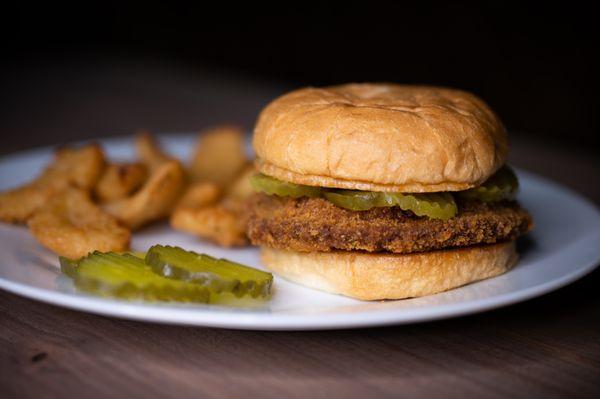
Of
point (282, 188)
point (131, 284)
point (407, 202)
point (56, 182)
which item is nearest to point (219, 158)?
point (56, 182)

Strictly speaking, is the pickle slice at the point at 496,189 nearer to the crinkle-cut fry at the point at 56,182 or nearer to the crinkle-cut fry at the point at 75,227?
the crinkle-cut fry at the point at 75,227

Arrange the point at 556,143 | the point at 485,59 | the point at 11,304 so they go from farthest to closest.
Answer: the point at 485,59, the point at 556,143, the point at 11,304

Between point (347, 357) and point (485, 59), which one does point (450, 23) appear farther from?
point (347, 357)

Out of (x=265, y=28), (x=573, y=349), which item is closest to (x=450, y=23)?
(x=265, y=28)

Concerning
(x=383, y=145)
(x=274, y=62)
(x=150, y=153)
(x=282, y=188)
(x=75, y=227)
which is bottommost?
(x=274, y=62)

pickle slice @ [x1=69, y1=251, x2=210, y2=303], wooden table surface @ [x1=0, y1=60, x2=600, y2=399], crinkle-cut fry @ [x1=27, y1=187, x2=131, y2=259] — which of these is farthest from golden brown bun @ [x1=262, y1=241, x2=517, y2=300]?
crinkle-cut fry @ [x1=27, y1=187, x2=131, y2=259]

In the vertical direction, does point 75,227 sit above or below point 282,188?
below

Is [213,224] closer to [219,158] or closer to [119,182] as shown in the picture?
[119,182]

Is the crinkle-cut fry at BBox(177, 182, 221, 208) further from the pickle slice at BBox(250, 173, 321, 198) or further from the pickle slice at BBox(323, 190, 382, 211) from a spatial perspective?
the pickle slice at BBox(323, 190, 382, 211)

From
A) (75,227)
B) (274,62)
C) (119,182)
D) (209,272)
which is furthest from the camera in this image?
(274,62)
